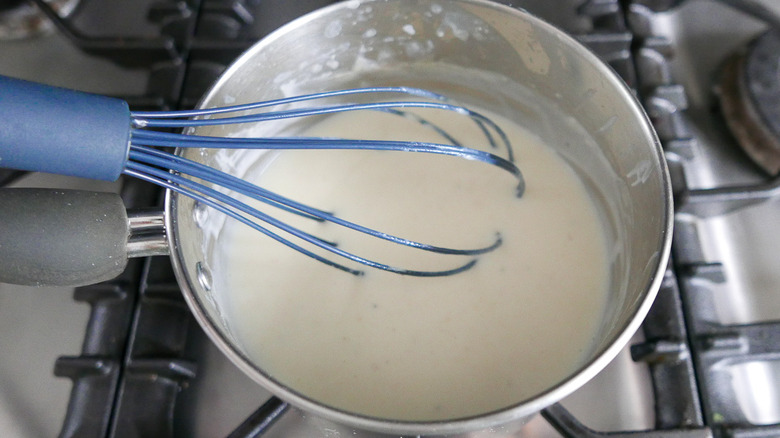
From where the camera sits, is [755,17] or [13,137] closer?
[13,137]

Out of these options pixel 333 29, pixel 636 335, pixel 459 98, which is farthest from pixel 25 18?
pixel 636 335

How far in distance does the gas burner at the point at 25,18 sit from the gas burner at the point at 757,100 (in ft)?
2.53

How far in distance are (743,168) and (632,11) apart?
0.71 feet

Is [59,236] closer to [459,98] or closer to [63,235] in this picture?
[63,235]

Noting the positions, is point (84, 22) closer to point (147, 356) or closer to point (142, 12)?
point (142, 12)

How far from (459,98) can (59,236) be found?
0.48 meters

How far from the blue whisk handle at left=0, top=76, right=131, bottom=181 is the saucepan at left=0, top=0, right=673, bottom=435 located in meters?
0.04

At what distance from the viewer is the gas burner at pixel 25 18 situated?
74cm

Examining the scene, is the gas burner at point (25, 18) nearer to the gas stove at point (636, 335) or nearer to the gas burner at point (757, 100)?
the gas stove at point (636, 335)

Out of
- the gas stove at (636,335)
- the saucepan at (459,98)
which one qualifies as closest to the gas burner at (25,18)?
the gas stove at (636,335)

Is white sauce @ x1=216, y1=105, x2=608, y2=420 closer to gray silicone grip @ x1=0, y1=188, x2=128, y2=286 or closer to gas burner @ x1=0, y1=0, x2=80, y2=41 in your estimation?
gray silicone grip @ x1=0, y1=188, x2=128, y2=286

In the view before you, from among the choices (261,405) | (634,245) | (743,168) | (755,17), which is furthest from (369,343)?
(755,17)

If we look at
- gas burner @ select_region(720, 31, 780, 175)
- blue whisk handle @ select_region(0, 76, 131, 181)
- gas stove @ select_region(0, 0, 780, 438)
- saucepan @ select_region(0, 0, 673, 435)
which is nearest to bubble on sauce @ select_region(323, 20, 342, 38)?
saucepan @ select_region(0, 0, 673, 435)

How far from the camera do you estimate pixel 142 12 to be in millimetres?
754
